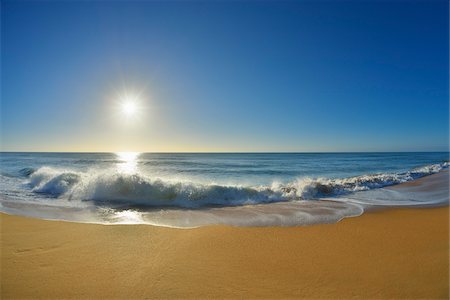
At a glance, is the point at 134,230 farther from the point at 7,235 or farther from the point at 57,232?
the point at 7,235

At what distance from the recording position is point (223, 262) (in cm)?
384

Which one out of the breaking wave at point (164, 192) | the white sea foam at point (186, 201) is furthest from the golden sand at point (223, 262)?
the breaking wave at point (164, 192)

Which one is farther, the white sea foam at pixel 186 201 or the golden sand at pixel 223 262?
the white sea foam at pixel 186 201

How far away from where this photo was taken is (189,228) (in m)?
5.61

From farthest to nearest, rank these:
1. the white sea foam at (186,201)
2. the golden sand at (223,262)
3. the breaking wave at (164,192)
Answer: the breaking wave at (164,192)
the white sea foam at (186,201)
the golden sand at (223,262)

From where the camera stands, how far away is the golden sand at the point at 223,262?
124 inches

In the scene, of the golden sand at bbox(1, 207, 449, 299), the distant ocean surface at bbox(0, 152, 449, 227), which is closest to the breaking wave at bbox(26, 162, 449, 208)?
the distant ocean surface at bbox(0, 152, 449, 227)

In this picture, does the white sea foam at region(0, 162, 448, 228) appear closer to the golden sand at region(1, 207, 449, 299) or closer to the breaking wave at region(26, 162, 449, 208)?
the breaking wave at region(26, 162, 449, 208)

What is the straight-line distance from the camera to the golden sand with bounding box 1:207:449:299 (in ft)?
10.3

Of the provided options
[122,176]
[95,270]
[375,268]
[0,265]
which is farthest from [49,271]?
[122,176]

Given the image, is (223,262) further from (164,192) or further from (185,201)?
(164,192)

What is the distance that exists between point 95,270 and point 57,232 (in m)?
2.20

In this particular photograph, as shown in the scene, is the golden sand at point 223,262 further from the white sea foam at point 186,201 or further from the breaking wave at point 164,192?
the breaking wave at point 164,192

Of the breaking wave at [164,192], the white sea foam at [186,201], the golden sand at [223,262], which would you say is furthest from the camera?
the breaking wave at [164,192]
